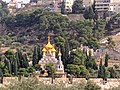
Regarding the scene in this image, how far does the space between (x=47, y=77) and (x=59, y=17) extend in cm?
2010

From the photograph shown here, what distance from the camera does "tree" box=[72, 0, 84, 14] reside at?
66.0 meters

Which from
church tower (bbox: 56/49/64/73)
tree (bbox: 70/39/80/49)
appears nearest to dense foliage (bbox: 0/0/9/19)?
tree (bbox: 70/39/80/49)

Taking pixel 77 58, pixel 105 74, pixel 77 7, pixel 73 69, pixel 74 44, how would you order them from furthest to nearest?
pixel 77 7, pixel 74 44, pixel 77 58, pixel 73 69, pixel 105 74

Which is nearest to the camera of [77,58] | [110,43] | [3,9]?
[77,58]

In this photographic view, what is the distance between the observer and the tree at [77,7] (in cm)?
6598

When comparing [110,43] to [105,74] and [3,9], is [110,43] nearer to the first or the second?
[105,74]

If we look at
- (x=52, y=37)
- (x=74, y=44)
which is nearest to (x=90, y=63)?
(x=74, y=44)

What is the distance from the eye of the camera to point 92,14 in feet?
205

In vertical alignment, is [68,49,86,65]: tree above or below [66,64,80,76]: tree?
above

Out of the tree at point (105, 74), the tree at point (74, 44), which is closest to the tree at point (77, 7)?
the tree at point (74, 44)

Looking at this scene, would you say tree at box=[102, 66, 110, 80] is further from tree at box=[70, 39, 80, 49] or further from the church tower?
tree at box=[70, 39, 80, 49]

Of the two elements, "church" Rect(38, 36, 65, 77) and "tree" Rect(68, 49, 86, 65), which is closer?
"church" Rect(38, 36, 65, 77)

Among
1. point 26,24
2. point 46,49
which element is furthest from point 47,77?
point 26,24

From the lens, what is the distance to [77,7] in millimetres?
66500
